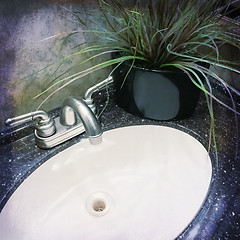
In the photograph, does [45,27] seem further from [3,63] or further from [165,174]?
[165,174]

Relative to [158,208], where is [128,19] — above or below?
above

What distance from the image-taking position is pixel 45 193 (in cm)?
64

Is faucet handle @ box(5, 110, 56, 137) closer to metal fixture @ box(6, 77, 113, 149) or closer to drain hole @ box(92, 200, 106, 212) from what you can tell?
metal fixture @ box(6, 77, 113, 149)

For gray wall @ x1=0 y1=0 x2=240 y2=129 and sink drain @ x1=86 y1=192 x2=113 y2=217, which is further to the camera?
sink drain @ x1=86 y1=192 x2=113 y2=217

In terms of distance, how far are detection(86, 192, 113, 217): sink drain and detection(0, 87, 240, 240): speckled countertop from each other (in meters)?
0.17

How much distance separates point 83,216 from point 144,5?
21.4 inches

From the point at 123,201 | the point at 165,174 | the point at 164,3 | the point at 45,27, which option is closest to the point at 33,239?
the point at 123,201

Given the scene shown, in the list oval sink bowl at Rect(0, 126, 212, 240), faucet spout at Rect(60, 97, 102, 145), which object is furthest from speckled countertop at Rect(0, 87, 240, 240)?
faucet spout at Rect(60, 97, 102, 145)

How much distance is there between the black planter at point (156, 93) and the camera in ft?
2.04

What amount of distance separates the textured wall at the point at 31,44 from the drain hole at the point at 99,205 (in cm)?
29

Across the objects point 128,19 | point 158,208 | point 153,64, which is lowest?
point 158,208

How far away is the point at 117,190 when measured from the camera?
2.39 feet

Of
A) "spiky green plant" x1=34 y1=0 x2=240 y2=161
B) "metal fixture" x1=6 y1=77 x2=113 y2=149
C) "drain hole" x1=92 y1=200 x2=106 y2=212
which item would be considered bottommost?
"drain hole" x1=92 y1=200 x2=106 y2=212

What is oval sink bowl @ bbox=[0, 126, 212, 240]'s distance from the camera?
1.96 feet
